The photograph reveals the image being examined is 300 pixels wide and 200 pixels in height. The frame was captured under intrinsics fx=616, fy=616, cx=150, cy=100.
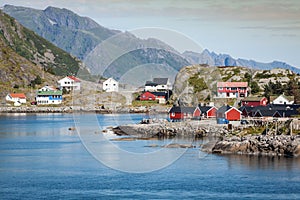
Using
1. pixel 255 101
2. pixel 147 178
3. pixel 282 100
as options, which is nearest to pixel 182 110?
pixel 255 101

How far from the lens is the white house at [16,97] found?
9444 cm

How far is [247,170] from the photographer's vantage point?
3444cm

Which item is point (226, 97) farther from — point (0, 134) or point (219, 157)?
point (219, 157)

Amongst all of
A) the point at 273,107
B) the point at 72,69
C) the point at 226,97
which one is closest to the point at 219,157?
Answer: the point at 273,107

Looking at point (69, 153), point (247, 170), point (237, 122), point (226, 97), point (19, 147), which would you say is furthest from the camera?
point (226, 97)

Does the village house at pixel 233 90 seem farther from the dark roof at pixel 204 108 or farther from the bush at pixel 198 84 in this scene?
the dark roof at pixel 204 108

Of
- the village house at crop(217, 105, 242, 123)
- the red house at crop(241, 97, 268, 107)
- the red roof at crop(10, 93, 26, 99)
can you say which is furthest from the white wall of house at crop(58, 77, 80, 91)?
the village house at crop(217, 105, 242, 123)

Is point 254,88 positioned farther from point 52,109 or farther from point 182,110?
point 52,109

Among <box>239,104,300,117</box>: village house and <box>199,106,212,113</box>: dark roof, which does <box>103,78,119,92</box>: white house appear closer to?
<box>199,106,212,113</box>: dark roof

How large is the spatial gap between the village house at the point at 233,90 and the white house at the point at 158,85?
1941 cm

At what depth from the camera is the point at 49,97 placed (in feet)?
312

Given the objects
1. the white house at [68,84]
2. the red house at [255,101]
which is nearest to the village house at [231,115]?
the red house at [255,101]

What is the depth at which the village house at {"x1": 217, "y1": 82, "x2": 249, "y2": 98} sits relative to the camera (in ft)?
A: 253

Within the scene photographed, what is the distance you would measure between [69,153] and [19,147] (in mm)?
5862
